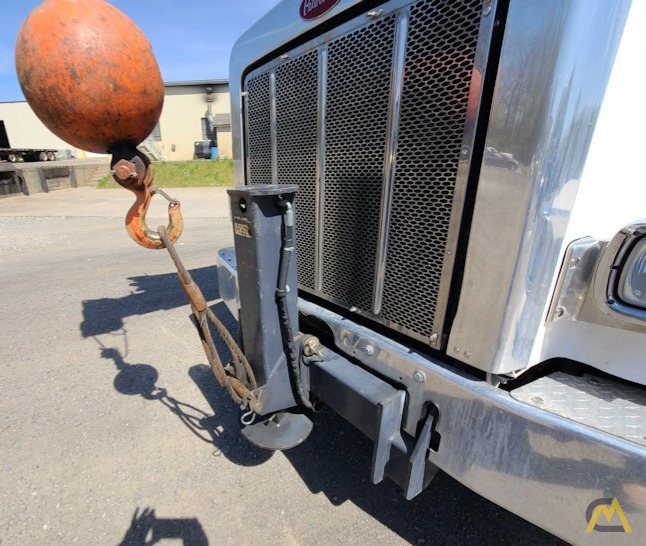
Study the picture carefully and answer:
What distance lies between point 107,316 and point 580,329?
4593mm

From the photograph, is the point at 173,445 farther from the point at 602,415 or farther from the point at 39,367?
the point at 602,415

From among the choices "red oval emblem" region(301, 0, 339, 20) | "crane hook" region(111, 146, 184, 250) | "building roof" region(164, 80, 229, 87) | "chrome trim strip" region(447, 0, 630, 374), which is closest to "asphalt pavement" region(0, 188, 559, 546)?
"chrome trim strip" region(447, 0, 630, 374)

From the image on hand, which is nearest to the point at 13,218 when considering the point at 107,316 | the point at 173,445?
the point at 107,316

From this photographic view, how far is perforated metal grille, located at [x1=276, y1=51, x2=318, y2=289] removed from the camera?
6.01ft

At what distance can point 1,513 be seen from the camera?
197 centimetres

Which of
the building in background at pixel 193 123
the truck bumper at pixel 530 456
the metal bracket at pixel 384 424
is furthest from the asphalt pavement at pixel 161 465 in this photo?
the building in background at pixel 193 123

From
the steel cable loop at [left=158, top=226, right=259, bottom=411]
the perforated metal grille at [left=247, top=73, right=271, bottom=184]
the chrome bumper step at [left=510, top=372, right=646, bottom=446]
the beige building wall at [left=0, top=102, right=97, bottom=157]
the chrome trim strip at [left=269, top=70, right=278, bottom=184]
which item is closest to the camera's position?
the chrome bumper step at [left=510, top=372, right=646, bottom=446]

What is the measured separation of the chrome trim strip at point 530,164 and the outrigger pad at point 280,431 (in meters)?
0.97

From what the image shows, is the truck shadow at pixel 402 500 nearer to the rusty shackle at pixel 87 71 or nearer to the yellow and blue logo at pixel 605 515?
the yellow and blue logo at pixel 605 515

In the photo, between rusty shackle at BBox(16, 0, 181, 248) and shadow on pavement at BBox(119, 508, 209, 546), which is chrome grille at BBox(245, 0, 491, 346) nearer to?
rusty shackle at BBox(16, 0, 181, 248)

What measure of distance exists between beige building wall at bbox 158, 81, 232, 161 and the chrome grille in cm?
3139

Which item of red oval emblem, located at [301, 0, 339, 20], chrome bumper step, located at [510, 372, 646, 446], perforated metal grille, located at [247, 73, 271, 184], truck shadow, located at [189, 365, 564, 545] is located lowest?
truck shadow, located at [189, 365, 564, 545]

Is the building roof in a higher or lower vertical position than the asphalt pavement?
higher

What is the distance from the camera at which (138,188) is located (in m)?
1.78
